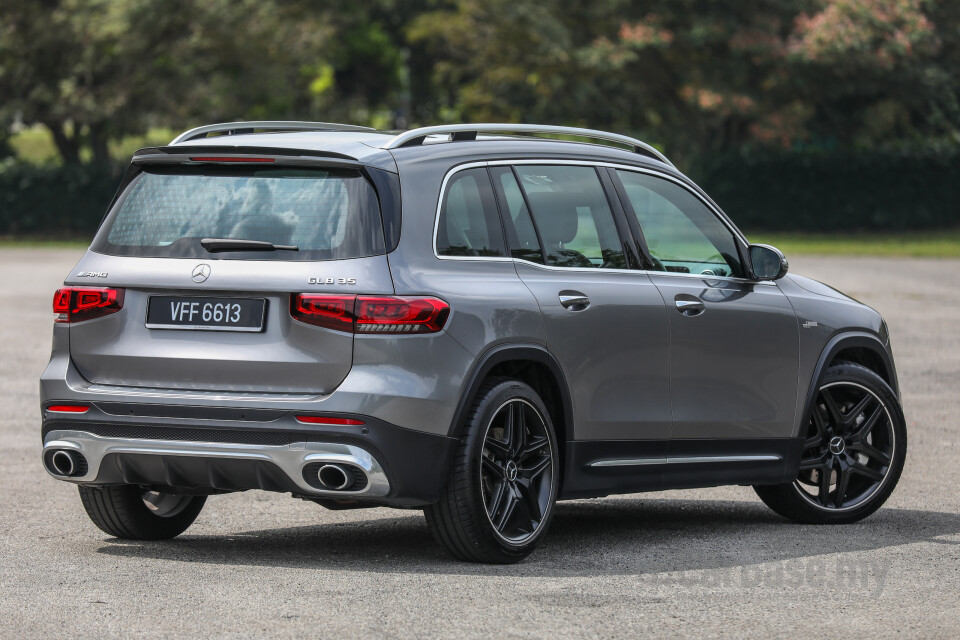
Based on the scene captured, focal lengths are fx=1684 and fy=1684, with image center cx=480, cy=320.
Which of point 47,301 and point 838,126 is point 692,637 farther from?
point 838,126

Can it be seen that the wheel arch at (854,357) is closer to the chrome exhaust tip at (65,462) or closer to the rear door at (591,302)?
the rear door at (591,302)

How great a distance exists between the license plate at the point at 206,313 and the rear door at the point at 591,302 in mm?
1126

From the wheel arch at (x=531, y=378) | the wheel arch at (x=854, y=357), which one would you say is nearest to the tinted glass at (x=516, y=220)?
the wheel arch at (x=531, y=378)

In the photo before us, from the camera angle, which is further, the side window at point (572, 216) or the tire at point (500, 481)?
the side window at point (572, 216)

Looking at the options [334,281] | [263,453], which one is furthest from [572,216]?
[263,453]

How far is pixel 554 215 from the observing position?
7.14 metres

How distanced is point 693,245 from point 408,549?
1.98 meters

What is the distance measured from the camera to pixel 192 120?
155ft

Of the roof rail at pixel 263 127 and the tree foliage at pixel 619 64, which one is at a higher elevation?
the roof rail at pixel 263 127

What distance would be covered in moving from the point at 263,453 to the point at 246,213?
96 centimetres

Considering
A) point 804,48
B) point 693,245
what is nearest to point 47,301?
point 693,245

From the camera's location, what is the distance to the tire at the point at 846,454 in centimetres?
815

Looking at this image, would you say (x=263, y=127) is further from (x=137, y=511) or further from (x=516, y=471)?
(x=516, y=471)

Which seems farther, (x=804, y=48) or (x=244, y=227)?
(x=804, y=48)
